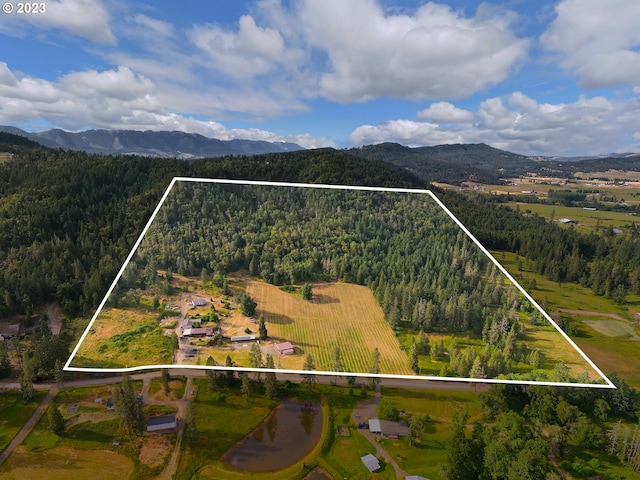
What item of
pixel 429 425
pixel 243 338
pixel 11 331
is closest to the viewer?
pixel 243 338

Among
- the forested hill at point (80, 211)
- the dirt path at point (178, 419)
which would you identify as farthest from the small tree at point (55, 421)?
the forested hill at point (80, 211)

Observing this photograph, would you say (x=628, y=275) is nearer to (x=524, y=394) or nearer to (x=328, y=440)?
(x=524, y=394)

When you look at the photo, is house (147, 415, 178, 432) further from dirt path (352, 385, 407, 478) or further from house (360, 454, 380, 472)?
house (360, 454, 380, 472)

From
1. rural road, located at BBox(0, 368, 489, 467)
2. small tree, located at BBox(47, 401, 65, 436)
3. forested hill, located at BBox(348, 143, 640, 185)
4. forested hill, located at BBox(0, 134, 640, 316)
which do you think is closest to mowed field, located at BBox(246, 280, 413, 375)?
forested hill, located at BBox(0, 134, 640, 316)

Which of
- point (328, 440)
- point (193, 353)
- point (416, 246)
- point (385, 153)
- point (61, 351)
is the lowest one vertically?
point (328, 440)

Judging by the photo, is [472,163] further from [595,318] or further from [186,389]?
[186,389]

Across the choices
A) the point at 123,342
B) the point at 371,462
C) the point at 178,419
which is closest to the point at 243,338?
the point at 123,342

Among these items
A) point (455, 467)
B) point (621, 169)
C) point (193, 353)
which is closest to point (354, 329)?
point (193, 353)
